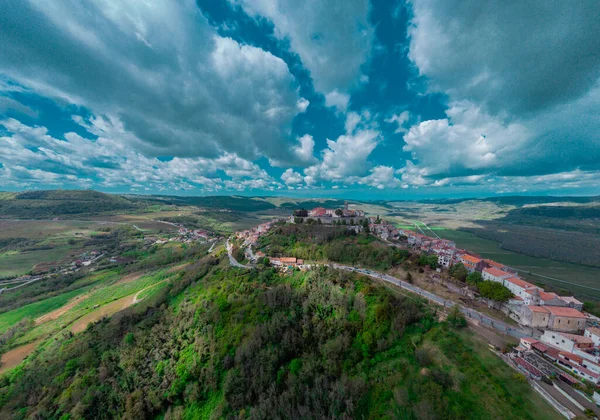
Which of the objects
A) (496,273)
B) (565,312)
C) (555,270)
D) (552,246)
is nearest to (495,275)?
(496,273)

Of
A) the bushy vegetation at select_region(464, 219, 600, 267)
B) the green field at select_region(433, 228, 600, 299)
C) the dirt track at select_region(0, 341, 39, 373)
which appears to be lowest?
the dirt track at select_region(0, 341, 39, 373)

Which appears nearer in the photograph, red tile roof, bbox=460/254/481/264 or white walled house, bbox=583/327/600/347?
white walled house, bbox=583/327/600/347

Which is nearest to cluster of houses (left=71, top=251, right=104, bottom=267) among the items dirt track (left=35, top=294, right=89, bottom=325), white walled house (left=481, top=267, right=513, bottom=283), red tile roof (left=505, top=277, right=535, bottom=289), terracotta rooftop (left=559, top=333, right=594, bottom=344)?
dirt track (left=35, top=294, right=89, bottom=325)

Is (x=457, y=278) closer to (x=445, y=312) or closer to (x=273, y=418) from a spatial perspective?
(x=445, y=312)

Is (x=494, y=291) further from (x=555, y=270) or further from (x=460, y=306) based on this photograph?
(x=555, y=270)

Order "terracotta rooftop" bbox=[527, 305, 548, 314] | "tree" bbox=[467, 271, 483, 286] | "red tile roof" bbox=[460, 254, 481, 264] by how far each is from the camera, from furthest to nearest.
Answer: "red tile roof" bbox=[460, 254, 481, 264] → "tree" bbox=[467, 271, 483, 286] → "terracotta rooftop" bbox=[527, 305, 548, 314]


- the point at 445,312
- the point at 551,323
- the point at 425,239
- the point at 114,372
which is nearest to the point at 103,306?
the point at 114,372

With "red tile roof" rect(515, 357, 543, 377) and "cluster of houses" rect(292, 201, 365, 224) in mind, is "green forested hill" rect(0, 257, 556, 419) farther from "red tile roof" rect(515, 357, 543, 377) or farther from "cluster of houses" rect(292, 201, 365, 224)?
"cluster of houses" rect(292, 201, 365, 224)

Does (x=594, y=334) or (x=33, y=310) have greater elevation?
(x=594, y=334)
